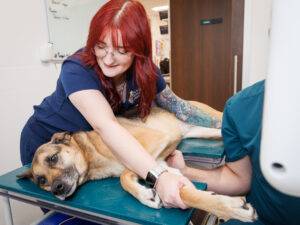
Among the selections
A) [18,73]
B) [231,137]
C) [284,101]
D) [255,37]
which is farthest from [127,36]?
[255,37]

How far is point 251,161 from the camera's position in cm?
81

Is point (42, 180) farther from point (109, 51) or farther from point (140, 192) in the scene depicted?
point (109, 51)

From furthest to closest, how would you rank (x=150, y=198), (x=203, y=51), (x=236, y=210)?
(x=203, y=51) → (x=150, y=198) → (x=236, y=210)

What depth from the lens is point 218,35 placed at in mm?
3121

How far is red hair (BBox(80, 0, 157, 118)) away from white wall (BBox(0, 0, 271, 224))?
867 mm

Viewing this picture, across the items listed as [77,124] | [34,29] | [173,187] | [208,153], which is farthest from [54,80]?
[173,187]

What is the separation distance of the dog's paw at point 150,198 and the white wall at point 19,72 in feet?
3.93

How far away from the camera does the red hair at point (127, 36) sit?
3.12 ft

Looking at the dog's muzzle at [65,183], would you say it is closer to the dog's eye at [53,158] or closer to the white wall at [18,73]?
the dog's eye at [53,158]

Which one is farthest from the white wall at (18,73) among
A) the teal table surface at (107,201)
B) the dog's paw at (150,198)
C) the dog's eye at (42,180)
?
the dog's paw at (150,198)

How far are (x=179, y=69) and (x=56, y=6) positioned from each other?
6.13 feet

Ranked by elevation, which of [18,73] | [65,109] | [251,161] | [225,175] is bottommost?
[225,175]

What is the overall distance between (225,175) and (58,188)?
0.57 metres

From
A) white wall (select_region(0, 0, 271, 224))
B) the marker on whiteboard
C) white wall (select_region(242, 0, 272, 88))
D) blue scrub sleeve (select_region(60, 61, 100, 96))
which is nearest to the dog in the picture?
blue scrub sleeve (select_region(60, 61, 100, 96))
